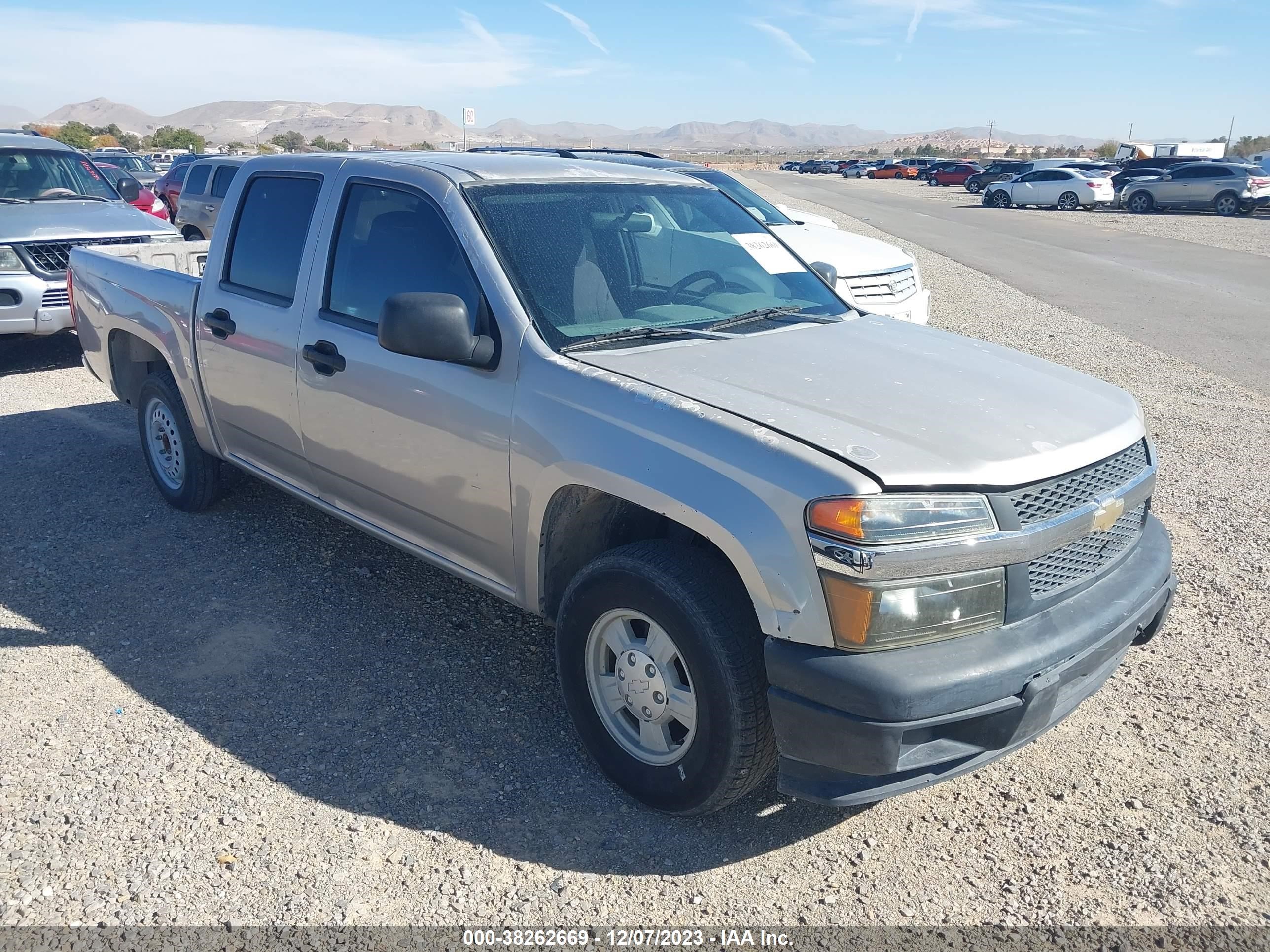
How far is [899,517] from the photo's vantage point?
2568 millimetres

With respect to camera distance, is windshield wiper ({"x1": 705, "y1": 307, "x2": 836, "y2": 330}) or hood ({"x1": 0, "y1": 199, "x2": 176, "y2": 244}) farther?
hood ({"x1": 0, "y1": 199, "x2": 176, "y2": 244})

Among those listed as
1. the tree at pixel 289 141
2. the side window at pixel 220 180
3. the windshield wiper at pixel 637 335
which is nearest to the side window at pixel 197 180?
the side window at pixel 220 180

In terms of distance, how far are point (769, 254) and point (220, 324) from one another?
2574mm

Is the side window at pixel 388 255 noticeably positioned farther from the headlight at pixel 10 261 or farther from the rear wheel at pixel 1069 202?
the rear wheel at pixel 1069 202

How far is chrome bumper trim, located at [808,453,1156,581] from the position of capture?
8.30 feet

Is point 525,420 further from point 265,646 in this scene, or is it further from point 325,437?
point 265,646

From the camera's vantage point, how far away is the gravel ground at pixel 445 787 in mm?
2816

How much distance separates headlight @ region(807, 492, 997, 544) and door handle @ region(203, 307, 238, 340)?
3200mm

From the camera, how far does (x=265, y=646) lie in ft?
13.8

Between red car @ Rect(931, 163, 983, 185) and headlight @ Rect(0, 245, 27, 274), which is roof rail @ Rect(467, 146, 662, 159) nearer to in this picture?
headlight @ Rect(0, 245, 27, 274)

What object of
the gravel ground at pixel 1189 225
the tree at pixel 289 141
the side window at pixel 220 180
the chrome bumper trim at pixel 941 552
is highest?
the tree at pixel 289 141

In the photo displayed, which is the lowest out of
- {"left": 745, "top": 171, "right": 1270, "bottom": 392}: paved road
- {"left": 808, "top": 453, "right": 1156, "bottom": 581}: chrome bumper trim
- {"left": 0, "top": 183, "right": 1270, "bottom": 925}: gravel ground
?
{"left": 0, "top": 183, "right": 1270, "bottom": 925}: gravel ground

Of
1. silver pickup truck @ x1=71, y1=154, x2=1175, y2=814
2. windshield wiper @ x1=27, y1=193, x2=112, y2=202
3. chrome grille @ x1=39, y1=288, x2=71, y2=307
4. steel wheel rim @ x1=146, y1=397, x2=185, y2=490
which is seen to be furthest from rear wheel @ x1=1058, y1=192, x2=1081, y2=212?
steel wheel rim @ x1=146, y1=397, x2=185, y2=490

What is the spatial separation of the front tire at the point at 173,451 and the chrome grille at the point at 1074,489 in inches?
170
